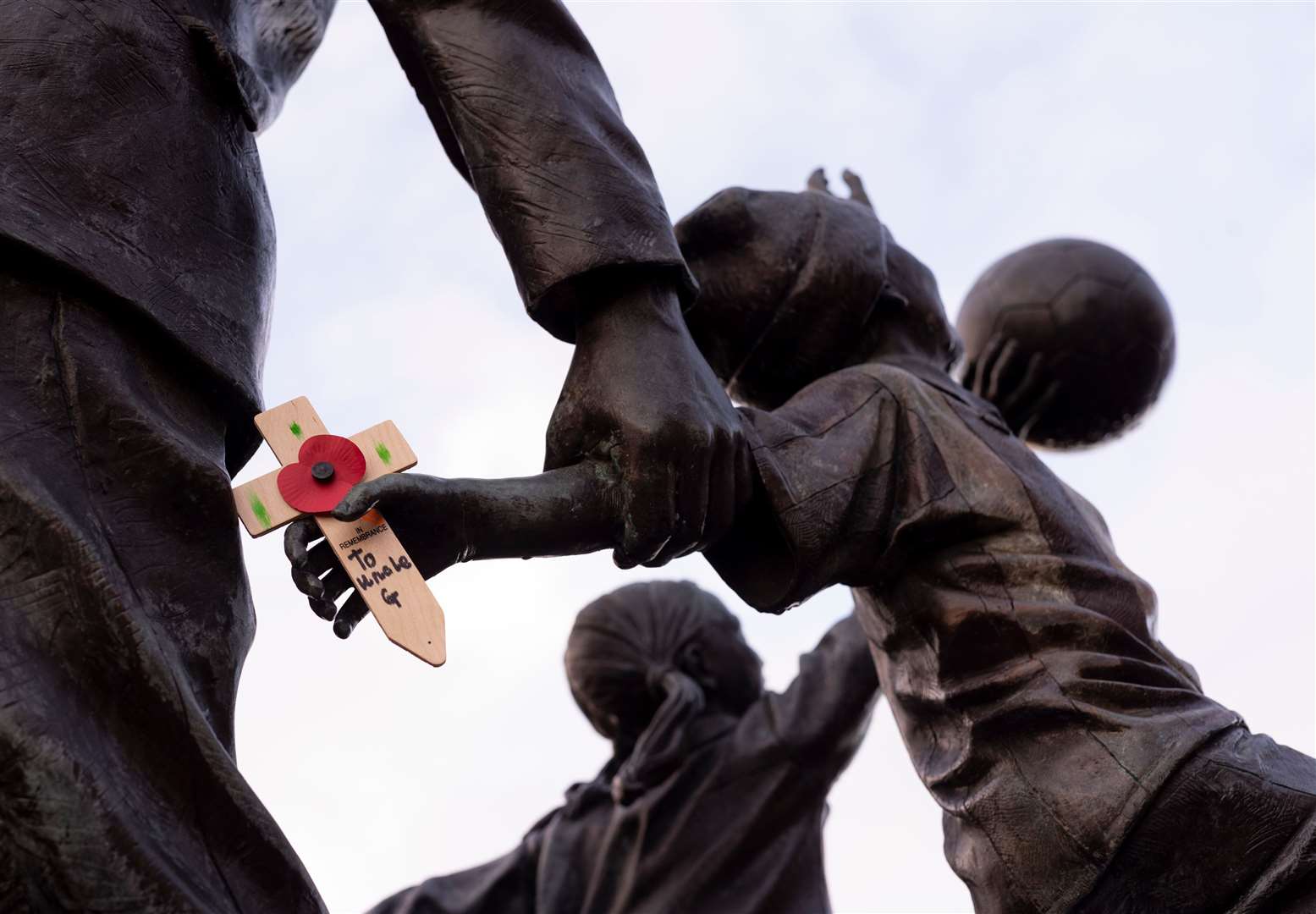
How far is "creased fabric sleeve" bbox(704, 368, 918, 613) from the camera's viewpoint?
3369mm

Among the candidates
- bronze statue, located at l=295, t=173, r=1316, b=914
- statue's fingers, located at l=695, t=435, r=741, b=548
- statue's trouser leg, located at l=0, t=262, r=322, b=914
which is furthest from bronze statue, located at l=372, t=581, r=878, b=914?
statue's trouser leg, located at l=0, t=262, r=322, b=914

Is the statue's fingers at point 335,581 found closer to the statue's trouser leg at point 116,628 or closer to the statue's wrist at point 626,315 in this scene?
the statue's trouser leg at point 116,628

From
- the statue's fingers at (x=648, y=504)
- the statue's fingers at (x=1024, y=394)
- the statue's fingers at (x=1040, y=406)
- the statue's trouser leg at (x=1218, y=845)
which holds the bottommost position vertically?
the statue's trouser leg at (x=1218, y=845)

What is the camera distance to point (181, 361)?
9.59 feet

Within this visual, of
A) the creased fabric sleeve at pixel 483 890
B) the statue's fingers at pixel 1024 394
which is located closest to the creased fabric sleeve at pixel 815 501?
the statue's fingers at pixel 1024 394

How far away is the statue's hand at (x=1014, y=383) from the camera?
15.1 ft

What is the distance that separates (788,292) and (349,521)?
4.68ft

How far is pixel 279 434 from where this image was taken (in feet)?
9.42

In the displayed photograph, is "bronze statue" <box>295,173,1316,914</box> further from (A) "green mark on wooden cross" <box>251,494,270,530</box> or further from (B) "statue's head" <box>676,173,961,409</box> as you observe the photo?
(B) "statue's head" <box>676,173,961,409</box>

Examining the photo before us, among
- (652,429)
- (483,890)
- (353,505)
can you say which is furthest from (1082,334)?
(353,505)

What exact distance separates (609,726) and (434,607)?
2.82 metres

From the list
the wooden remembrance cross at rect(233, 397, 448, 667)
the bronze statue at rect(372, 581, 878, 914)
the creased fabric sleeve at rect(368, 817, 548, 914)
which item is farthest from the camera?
the creased fabric sleeve at rect(368, 817, 548, 914)

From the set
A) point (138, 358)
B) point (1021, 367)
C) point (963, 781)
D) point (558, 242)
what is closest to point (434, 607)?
point (138, 358)

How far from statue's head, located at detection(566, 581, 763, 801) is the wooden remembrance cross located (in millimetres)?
2572
